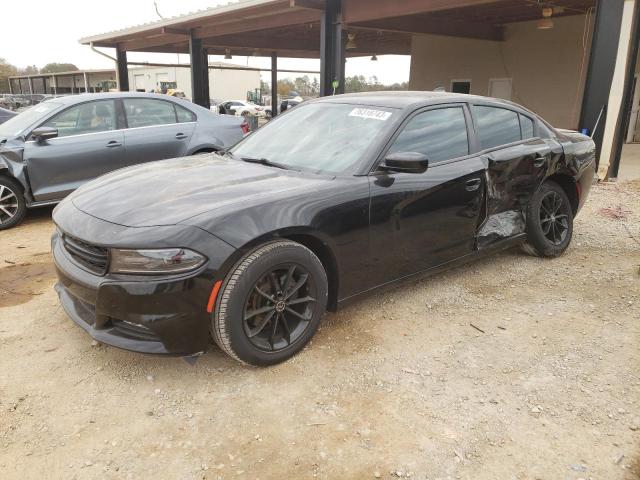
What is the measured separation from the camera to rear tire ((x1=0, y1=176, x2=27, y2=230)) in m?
6.04

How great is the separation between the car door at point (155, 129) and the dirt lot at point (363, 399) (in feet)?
10.5

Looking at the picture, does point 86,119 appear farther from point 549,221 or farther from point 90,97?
point 549,221

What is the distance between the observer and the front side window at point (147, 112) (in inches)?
271

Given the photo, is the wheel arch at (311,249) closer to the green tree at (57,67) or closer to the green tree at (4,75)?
the green tree at (4,75)

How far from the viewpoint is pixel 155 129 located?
23.0 feet

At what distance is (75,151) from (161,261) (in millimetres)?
4512

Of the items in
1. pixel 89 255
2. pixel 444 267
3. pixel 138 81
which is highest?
pixel 138 81

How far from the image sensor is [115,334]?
2.74 meters

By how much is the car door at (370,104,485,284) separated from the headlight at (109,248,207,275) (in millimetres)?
1231

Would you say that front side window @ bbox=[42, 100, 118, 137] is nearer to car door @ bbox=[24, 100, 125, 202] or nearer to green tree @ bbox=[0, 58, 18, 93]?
car door @ bbox=[24, 100, 125, 202]

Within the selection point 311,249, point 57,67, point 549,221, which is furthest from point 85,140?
point 57,67

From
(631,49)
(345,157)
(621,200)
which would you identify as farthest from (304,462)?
(631,49)

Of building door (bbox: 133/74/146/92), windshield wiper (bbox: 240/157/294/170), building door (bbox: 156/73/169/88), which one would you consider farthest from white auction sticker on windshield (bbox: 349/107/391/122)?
building door (bbox: 133/74/146/92)

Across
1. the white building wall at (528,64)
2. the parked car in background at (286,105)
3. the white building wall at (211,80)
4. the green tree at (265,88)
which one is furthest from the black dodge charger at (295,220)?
the green tree at (265,88)
